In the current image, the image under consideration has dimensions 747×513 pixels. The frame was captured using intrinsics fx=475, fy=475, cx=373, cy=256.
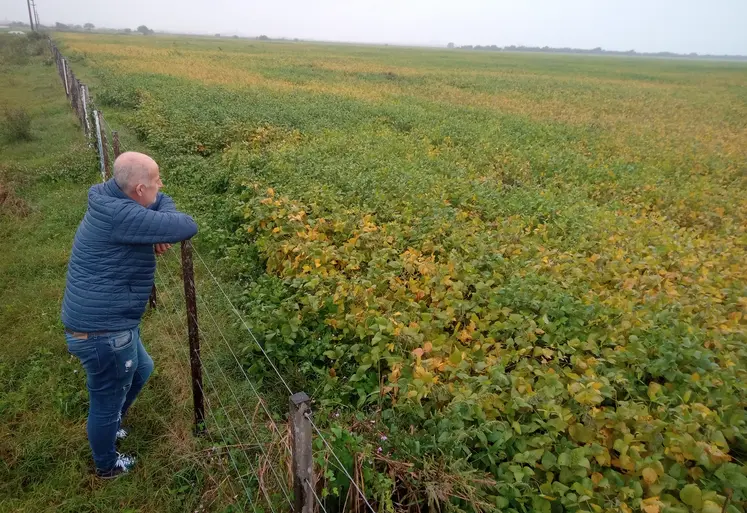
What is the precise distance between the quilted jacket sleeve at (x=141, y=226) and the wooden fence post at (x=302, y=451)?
1.41m

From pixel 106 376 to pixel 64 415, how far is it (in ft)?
3.87

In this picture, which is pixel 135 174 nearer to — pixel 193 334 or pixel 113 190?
pixel 113 190

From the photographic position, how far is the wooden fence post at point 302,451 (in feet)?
6.18

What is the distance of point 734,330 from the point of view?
3.75 meters

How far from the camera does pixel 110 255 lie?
2740mm

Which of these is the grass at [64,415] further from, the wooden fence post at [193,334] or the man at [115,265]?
the man at [115,265]

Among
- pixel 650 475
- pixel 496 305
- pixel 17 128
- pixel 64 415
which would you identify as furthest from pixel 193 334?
pixel 17 128

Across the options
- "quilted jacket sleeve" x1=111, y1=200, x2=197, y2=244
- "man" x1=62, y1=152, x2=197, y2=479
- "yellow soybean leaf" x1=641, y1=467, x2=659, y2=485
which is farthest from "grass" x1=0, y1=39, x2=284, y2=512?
"yellow soybean leaf" x1=641, y1=467, x2=659, y2=485

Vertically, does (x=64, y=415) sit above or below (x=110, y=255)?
below

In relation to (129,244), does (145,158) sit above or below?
above

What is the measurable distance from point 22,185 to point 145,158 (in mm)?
7362

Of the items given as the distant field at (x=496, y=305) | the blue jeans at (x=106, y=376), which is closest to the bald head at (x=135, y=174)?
the blue jeans at (x=106, y=376)

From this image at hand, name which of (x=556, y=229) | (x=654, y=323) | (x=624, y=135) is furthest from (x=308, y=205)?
(x=624, y=135)

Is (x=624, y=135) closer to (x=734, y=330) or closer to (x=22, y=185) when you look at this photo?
Result: (x=734, y=330)
